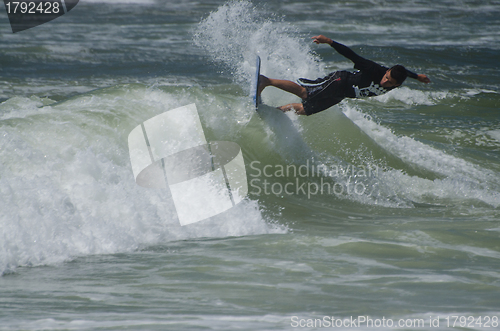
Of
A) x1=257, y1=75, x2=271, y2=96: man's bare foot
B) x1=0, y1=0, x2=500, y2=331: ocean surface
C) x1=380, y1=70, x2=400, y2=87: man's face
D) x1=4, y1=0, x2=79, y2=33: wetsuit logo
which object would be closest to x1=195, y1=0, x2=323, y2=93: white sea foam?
x1=0, y1=0, x2=500, y2=331: ocean surface

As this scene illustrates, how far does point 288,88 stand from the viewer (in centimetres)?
620

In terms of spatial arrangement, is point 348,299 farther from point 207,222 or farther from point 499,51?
point 499,51

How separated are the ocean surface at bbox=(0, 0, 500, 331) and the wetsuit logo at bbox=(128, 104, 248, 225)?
13 centimetres

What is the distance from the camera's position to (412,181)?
21.1ft

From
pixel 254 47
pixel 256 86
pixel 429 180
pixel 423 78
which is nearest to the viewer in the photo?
pixel 423 78

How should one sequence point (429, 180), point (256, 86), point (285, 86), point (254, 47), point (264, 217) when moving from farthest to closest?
point (254, 47) → point (429, 180) → point (285, 86) → point (256, 86) → point (264, 217)

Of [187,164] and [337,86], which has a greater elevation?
[337,86]

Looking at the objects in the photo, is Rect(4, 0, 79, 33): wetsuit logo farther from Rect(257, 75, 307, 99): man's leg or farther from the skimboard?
Rect(257, 75, 307, 99): man's leg

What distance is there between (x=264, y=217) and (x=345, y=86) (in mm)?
2188

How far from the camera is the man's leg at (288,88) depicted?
6.05m

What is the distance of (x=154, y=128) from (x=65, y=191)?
1655mm

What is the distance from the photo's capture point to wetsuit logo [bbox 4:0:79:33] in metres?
20.2

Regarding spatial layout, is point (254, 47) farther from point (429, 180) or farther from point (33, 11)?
point (33, 11)

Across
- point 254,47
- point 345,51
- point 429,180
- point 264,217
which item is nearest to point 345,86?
point 345,51
